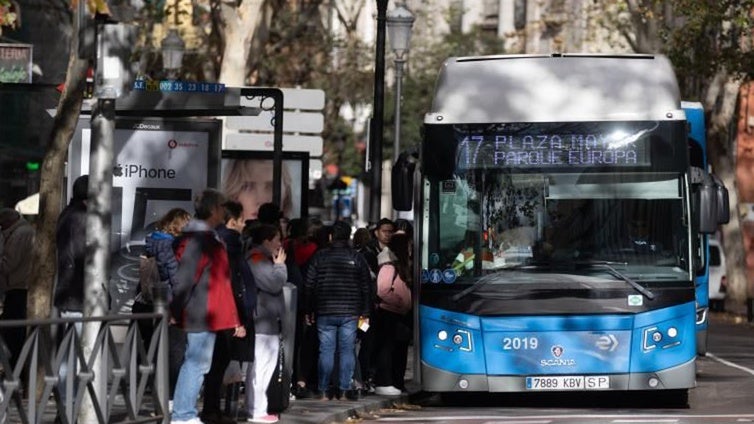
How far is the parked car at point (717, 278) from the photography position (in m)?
46.9

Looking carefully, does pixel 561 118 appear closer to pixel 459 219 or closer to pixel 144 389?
pixel 459 219

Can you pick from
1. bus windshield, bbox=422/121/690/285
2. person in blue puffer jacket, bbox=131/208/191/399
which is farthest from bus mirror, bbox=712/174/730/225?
person in blue puffer jacket, bbox=131/208/191/399

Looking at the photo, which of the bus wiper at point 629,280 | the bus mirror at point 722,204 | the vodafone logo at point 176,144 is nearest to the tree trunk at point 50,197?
the vodafone logo at point 176,144

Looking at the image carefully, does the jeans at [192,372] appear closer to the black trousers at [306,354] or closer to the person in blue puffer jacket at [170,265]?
the person in blue puffer jacket at [170,265]

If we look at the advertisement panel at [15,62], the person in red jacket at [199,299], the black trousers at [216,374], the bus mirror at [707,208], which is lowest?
the black trousers at [216,374]

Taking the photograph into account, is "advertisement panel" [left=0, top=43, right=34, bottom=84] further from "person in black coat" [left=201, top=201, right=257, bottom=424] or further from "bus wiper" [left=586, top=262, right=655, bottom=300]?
"person in black coat" [left=201, top=201, right=257, bottom=424]

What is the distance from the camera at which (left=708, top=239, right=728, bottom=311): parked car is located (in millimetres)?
46938

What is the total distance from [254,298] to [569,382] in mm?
4071

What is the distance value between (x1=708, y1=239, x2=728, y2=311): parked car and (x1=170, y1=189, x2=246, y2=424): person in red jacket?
34.1m

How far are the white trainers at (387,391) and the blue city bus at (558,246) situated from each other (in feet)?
4.23

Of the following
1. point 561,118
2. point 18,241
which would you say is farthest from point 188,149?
point 561,118

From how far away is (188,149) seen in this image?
19188mm

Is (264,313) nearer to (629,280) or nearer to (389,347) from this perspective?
(629,280)

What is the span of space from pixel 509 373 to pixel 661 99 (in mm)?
2853
